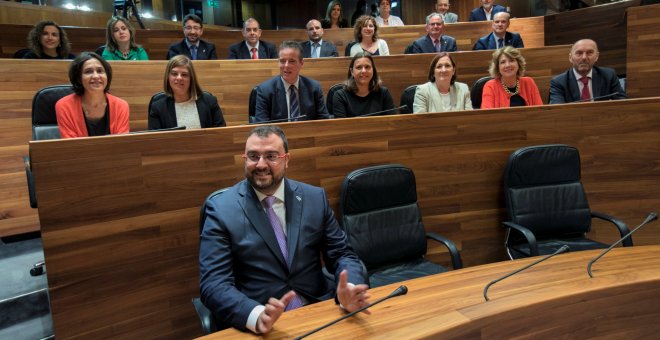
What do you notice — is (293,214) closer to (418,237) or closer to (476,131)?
(418,237)

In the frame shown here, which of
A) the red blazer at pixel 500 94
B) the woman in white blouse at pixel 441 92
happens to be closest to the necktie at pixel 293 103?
the woman in white blouse at pixel 441 92

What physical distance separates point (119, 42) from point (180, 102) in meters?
0.94

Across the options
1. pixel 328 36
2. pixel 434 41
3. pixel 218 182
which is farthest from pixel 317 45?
pixel 218 182

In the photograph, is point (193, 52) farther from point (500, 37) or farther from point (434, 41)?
point (500, 37)

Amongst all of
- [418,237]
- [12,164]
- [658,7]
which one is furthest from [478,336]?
[658,7]

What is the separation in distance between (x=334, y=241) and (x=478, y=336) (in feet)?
1.42

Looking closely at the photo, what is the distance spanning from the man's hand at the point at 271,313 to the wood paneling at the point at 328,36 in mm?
2898

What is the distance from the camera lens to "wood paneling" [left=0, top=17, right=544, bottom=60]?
10.4ft

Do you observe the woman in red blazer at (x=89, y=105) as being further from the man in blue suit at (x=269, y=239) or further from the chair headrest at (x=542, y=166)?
the chair headrest at (x=542, y=166)

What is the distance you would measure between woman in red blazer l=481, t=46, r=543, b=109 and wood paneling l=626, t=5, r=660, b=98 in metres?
0.97

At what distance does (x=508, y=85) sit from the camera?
2236 mm

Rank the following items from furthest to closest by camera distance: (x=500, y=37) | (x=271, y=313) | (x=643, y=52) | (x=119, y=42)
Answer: (x=500, y=37)
(x=643, y=52)
(x=119, y=42)
(x=271, y=313)

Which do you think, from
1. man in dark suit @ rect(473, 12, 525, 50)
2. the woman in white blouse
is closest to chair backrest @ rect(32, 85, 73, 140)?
the woman in white blouse

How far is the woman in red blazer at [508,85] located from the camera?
2195 mm
